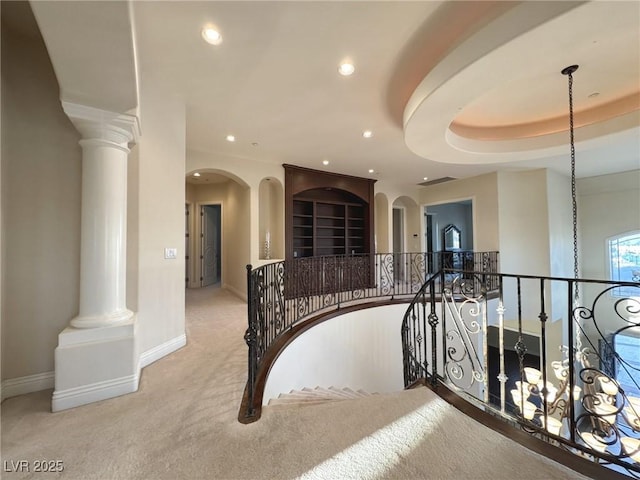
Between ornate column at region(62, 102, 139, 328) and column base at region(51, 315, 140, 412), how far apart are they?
0.09 metres

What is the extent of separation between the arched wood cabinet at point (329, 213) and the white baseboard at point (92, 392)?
3.92m

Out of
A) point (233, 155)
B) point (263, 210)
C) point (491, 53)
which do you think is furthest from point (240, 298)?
point (491, 53)

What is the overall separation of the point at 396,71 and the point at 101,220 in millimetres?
3081

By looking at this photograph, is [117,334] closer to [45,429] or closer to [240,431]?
[45,429]

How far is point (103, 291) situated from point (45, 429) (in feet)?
3.11

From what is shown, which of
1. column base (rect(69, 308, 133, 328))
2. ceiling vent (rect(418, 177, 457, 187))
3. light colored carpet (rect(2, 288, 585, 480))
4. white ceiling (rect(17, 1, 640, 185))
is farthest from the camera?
ceiling vent (rect(418, 177, 457, 187))

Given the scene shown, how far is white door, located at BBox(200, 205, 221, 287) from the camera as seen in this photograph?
7.56m

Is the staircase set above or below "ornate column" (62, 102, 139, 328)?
below

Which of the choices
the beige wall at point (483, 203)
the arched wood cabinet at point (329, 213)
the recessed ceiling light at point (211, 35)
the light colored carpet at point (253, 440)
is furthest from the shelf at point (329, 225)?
the light colored carpet at point (253, 440)

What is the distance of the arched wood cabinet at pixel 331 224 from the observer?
5043mm

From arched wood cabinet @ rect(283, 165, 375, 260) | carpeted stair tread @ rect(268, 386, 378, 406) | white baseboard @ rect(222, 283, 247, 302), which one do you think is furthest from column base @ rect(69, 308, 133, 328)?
arched wood cabinet @ rect(283, 165, 375, 260)

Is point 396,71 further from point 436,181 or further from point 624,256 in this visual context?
point 624,256

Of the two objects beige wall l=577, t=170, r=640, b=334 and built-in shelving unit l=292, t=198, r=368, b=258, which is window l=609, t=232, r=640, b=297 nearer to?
beige wall l=577, t=170, r=640, b=334

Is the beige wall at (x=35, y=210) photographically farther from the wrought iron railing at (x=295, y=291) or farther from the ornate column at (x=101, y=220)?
the wrought iron railing at (x=295, y=291)
